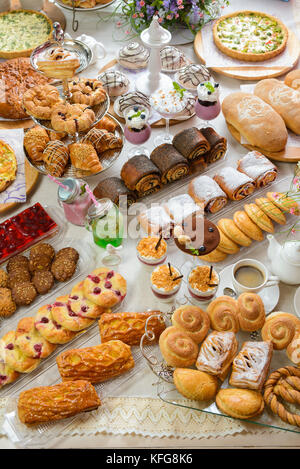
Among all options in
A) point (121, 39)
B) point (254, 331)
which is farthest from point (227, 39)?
point (254, 331)

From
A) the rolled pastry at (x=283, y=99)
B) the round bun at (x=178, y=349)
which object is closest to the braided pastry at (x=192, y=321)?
the round bun at (x=178, y=349)

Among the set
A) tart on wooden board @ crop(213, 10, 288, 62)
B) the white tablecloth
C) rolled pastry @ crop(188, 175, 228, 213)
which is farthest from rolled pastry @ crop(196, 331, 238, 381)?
tart on wooden board @ crop(213, 10, 288, 62)

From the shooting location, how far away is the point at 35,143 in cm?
270

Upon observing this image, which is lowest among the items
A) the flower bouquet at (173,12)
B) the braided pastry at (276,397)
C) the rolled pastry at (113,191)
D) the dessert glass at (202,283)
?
the braided pastry at (276,397)

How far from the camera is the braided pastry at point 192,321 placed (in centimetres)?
208

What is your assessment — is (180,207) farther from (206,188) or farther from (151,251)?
(151,251)

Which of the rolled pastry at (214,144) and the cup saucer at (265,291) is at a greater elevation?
the rolled pastry at (214,144)

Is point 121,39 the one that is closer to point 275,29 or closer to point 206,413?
point 275,29

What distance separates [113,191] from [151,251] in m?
0.43

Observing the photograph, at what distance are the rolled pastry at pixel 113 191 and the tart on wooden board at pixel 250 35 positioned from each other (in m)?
1.38

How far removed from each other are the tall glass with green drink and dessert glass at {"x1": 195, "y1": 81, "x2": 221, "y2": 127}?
822 mm

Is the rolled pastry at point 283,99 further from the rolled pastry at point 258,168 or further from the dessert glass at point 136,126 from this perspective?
the dessert glass at point 136,126

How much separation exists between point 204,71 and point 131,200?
1077 mm

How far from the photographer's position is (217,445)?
199 centimetres
